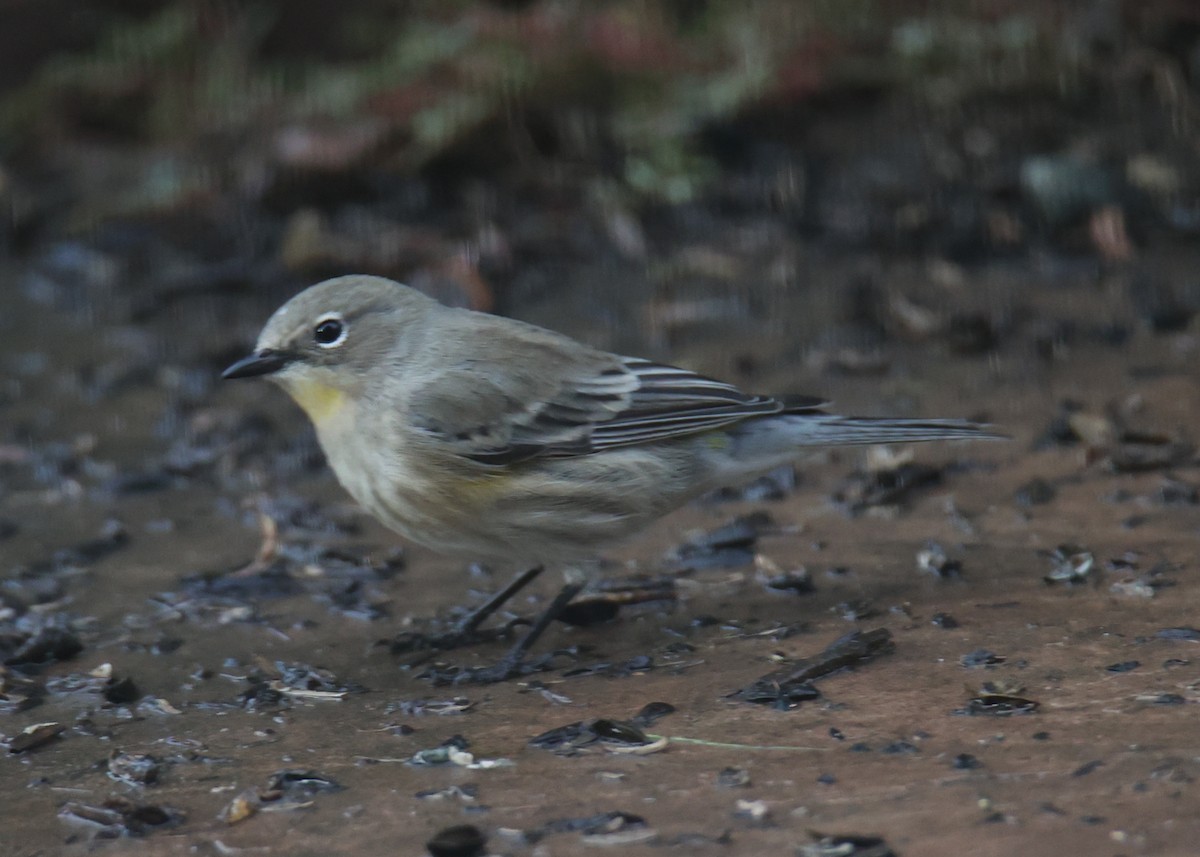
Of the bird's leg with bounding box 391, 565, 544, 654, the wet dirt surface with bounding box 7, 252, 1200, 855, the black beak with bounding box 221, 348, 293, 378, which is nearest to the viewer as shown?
the wet dirt surface with bounding box 7, 252, 1200, 855

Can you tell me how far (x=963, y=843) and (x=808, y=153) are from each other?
712 centimetres

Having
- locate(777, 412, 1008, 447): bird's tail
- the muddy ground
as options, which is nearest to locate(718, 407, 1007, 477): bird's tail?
locate(777, 412, 1008, 447): bird's tail

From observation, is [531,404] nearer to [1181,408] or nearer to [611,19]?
[1181,408]

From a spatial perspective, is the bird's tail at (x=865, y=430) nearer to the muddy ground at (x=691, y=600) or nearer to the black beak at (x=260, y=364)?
the muddy ground at (x=691, y=600)

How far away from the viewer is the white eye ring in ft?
18.7

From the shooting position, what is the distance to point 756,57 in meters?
10.0

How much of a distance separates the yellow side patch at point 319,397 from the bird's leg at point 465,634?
882 mm

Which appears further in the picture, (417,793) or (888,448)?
(888,448)

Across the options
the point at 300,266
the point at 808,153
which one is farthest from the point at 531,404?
the point at 808,153

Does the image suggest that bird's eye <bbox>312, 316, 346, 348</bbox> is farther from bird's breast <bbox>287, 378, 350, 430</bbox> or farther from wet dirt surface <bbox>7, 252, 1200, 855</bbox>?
wet dirt surface <bbox>7, 252, 1200, 855</bbox>

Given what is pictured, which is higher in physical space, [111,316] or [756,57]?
[756,57]

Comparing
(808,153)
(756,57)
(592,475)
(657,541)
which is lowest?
(657,541)

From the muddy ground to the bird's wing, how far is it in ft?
2.03

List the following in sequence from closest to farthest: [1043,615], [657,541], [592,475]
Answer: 1. [1043,615]
2. [592,475]
3. [657,541]
